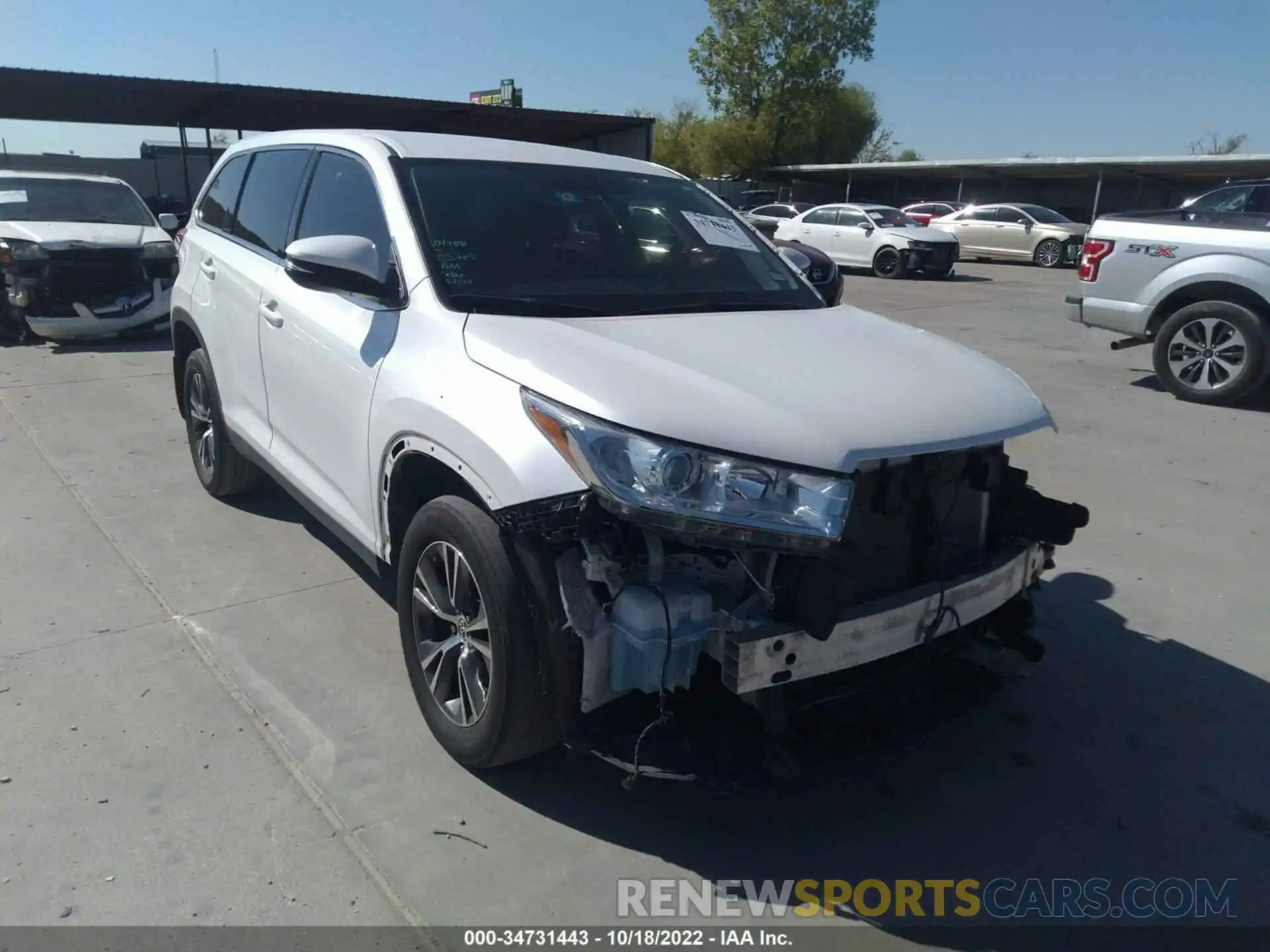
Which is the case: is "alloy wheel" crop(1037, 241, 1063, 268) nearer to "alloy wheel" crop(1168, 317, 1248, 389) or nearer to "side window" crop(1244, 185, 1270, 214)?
"side window" crop(1244, 185, 1270, 214)

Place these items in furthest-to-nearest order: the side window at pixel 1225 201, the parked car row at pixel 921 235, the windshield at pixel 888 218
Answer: the windshield at pixel 888 218 < the parked car row at pixel 921 235 < the side window at pixel 1225 201

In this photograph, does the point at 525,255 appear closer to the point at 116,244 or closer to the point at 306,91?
the point at 116,244

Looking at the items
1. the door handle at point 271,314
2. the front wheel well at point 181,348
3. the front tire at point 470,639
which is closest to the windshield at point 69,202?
the front wheel well at point 181,348

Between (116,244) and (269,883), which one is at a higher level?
(116,244)

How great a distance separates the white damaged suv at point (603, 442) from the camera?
2365mm

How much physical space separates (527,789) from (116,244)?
374 inches

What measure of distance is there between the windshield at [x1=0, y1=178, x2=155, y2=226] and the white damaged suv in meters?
8.40

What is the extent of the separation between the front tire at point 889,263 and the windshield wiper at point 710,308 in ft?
61.0

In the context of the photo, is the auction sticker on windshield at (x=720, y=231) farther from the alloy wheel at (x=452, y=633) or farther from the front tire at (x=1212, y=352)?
the front tire at (x=1212, y=352)

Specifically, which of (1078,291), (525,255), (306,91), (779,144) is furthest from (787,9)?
(525,255)

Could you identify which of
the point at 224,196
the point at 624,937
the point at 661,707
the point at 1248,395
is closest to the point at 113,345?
the point at 224,196

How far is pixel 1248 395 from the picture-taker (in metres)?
8.32

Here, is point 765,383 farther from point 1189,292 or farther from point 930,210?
point 930,210

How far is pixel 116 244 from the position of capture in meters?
10.1
